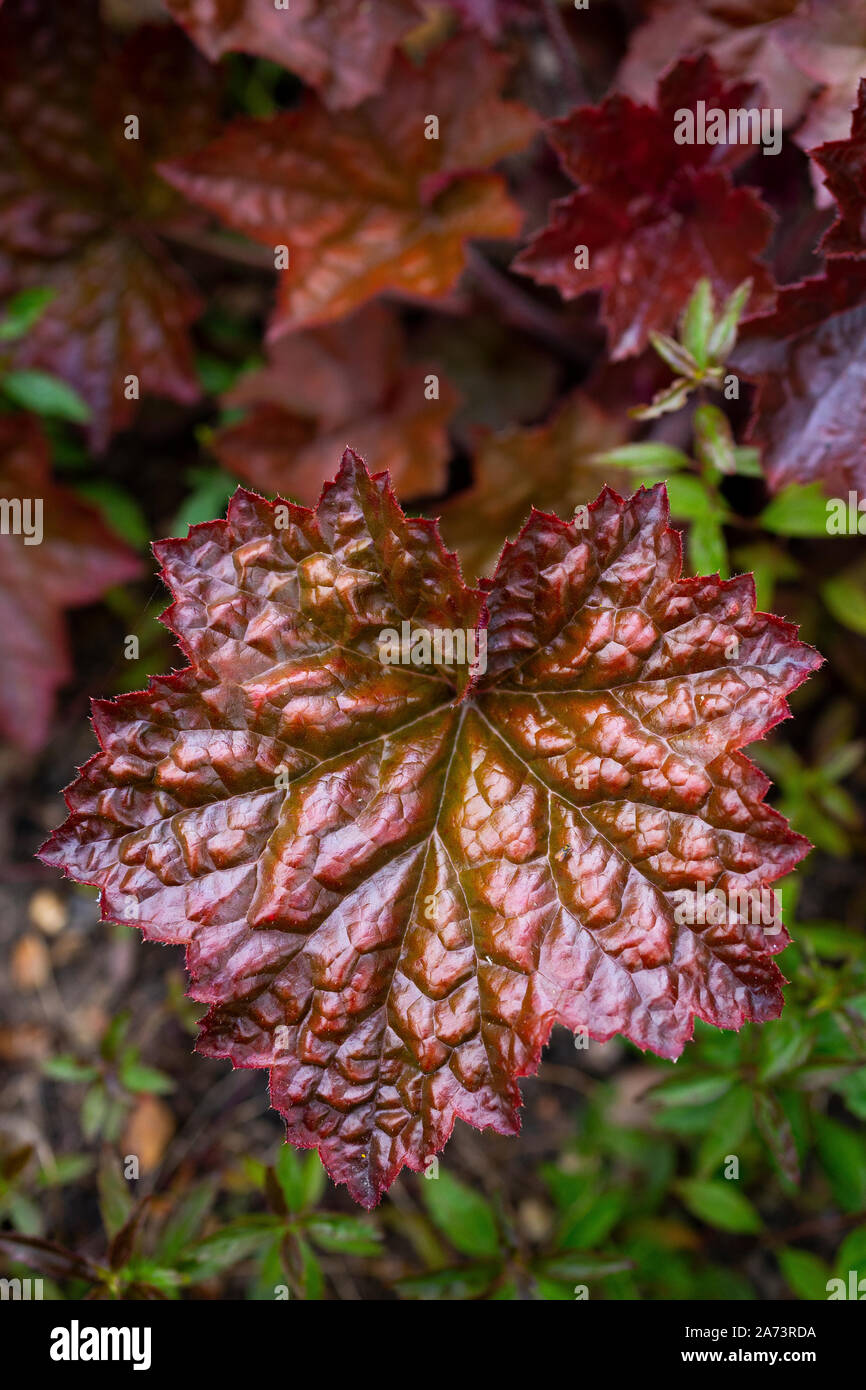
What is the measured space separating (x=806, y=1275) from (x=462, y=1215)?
2.22 feet

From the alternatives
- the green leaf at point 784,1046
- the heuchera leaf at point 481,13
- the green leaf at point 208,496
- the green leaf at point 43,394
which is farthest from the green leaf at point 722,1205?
the heuchera leaf at point 481,13

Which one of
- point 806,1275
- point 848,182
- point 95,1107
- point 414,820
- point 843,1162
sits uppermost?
point 848,182

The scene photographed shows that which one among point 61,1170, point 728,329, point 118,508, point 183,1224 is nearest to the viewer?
point 728,329

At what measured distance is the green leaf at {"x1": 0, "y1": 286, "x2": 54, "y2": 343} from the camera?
2.06m

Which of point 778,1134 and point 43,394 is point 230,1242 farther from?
point 43,394

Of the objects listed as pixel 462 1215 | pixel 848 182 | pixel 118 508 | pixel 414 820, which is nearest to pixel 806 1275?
pixel 462 1215

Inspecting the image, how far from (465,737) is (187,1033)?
4.65 ft

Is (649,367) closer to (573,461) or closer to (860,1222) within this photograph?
(573,461)

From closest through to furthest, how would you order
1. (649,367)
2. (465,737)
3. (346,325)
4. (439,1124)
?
(439,1124) < (465,737) < (649,367) < (346,325)

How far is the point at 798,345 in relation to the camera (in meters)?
1.58

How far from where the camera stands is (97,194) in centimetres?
220

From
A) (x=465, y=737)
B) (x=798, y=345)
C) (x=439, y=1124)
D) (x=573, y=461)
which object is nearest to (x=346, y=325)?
(x=573, y=461)

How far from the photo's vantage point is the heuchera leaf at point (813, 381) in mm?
1542

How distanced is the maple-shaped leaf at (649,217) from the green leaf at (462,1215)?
1.69 meters
